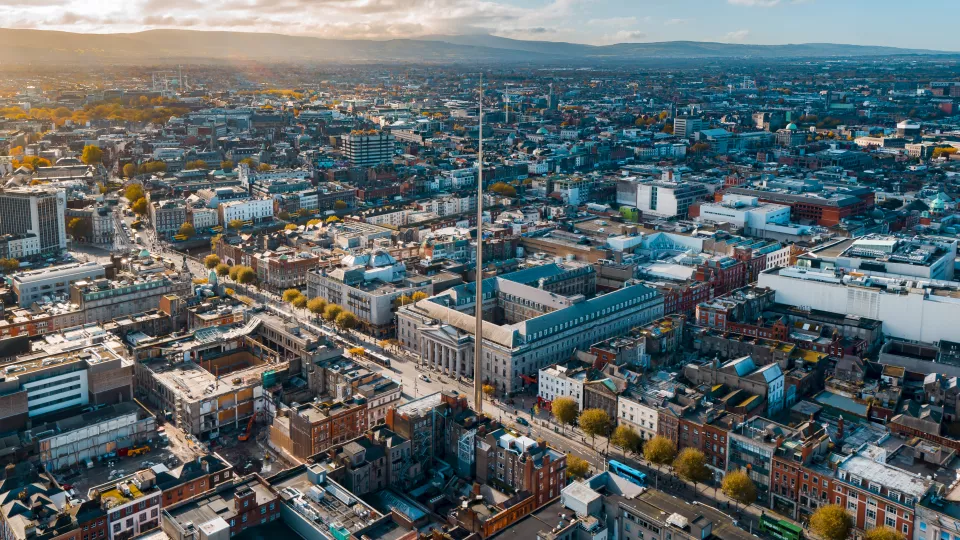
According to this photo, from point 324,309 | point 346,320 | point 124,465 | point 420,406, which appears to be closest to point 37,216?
point 324,309

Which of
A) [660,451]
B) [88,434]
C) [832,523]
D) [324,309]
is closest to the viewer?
[832,523]

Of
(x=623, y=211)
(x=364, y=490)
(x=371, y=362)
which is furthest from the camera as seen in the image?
(x=623, y=211)

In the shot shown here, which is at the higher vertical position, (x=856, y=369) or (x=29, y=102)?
(x=29, y=102)

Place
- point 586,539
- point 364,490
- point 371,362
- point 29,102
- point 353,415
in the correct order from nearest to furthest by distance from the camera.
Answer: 1. point 586,539
2. point 364,490
3. point 353,415
4. point 371,362
5. point 29,102

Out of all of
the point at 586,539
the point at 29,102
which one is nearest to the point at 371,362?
the point at 586,539

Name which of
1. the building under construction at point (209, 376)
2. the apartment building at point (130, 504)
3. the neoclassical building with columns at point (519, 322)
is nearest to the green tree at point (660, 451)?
the neoclassical building with columns at point (519, 322)

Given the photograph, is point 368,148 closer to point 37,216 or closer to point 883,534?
point 37,216

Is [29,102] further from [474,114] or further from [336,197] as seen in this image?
[336,197]
